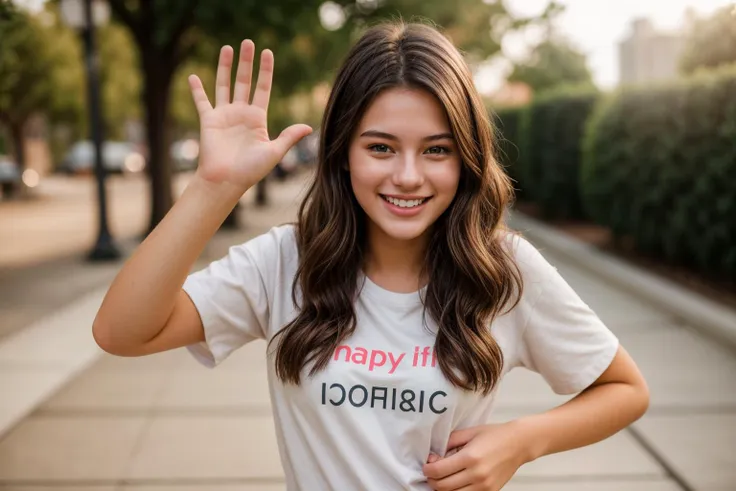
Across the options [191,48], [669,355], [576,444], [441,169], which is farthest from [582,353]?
[191,48]

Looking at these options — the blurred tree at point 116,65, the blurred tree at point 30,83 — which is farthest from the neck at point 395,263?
the blurred tree at point 116,65

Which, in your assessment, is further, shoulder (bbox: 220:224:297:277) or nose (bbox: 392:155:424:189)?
shoulder (bbox: 220:224:297:277)

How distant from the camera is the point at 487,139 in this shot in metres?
1.82

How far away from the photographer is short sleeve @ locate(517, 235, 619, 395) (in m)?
1.81

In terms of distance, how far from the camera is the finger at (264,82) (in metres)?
1.72

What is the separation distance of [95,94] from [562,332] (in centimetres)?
1019

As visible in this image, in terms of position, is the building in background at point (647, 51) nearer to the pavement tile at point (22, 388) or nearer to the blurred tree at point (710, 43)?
the blurred tree at point (710, 43)

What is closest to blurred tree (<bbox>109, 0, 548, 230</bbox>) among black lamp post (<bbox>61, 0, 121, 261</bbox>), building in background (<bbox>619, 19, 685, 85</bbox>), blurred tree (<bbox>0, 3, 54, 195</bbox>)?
black lamp post (<bbox>61, 0, 121, 261</bbox>)

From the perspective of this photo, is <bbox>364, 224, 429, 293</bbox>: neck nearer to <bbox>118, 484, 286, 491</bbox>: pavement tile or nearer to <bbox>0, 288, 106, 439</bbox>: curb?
<bbox>118, 484, 286, 491</bbox>: pavement tile

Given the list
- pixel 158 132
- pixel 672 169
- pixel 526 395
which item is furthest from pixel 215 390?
pixel 158 132

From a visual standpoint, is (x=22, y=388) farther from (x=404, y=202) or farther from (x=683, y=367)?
(x=683, y=367)

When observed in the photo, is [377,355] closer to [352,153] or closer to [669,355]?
[352,153]

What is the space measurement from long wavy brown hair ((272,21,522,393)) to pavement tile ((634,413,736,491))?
7.80 ft

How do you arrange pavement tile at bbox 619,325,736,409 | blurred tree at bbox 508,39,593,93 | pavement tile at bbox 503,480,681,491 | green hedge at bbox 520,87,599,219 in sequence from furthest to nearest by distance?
blurred tree at bbox 508,39,593,93
green hedge at bbox 520,87,599,219
pavement tile at bbox 619,325,736,409
pavement tile at bbox 503,480,681,491
